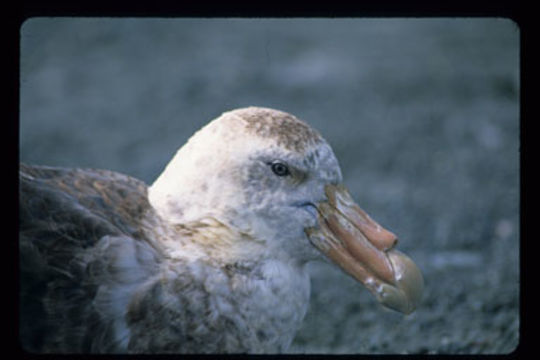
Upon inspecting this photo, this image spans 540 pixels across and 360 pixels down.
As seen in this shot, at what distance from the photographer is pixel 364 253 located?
2.41 metres

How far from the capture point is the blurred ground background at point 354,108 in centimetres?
429

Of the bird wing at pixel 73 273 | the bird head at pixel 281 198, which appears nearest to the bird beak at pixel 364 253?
the bird head at pixel 281 198

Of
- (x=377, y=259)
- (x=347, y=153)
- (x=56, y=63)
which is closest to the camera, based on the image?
(x=377, y=259)

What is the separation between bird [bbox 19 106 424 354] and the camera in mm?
2221

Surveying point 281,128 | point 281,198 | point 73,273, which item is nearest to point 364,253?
point 281,198

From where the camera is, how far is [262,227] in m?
2.35

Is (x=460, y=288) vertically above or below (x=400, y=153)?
below

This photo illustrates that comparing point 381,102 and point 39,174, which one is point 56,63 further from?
point 39,174

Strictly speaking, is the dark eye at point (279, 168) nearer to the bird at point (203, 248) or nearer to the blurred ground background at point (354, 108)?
the bird at point (203, 248)

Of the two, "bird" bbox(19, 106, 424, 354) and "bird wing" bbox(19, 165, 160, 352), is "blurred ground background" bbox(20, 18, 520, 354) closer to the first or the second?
"bird" bbox(19, 106, 424, 354)

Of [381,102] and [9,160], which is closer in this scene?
[9,160]

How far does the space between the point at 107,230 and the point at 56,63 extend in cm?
389

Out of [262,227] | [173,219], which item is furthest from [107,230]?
[262,227]
